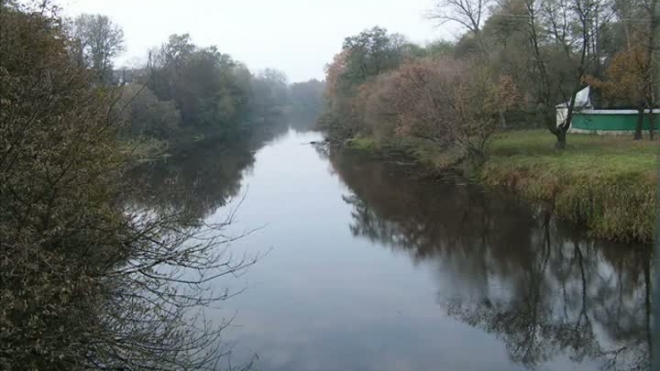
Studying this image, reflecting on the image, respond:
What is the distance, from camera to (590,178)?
15.7m

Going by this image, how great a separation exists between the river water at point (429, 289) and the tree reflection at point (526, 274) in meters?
0.03

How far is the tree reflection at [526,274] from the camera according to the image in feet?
31.0

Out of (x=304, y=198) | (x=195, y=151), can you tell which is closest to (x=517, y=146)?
(x=304, y=198)

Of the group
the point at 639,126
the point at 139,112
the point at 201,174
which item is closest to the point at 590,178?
the point at 639,126

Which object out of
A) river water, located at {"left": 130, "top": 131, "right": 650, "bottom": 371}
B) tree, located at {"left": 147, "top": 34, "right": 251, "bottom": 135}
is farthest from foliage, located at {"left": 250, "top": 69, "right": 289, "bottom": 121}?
river water, located at {"left": 130, "top": 131, "right": 650, "bottom": 371}

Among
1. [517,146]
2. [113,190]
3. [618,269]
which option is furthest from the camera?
[517,146]

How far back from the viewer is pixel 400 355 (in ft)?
30.2

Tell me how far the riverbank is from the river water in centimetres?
58

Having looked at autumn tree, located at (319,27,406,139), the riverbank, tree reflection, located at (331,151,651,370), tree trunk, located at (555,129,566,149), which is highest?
autumn tree, located at (319,27,406,139)

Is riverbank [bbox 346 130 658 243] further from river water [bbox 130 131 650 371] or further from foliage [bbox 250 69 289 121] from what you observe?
foliage [bbox 250 69 289 121]

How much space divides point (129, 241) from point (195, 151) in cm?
3435

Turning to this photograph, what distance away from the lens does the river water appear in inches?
363

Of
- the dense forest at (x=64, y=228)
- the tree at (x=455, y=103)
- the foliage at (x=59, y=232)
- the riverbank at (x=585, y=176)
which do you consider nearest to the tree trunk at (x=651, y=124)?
the riverbank at (x=585, y=176)

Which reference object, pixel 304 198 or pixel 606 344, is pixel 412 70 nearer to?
pixel 304 198
